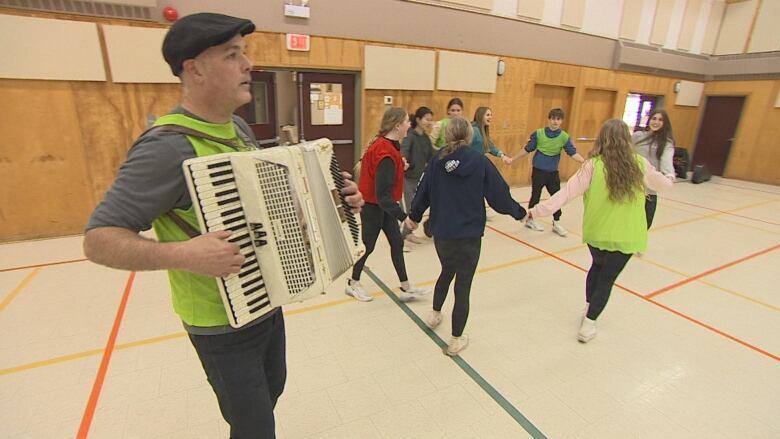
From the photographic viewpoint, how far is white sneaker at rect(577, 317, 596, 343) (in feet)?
9.99

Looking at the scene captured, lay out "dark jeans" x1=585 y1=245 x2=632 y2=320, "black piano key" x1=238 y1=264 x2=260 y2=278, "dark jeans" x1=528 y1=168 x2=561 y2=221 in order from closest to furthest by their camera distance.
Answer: "black piano key" x1=238 y1=264 x2=260 y2=278 → "dark jeans" x1=585 y1=245 x2=632 y2=320 → "dark jeans" x1=528 y1=168 x2=561 y2=221

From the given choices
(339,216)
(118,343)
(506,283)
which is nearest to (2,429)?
(118,343)

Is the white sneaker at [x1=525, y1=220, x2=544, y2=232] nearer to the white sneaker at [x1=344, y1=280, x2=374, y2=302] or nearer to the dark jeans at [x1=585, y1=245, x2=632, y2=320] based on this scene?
the dark jeans at [x1=585, y1=245, x2=632, y2=320]

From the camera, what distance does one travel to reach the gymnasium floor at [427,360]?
2.24m

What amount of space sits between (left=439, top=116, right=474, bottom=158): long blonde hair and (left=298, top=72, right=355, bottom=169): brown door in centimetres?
405

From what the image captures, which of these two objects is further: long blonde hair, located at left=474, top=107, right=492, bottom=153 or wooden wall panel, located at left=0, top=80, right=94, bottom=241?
long blonde hair, located at left=474, top=107, right=492, bottom=153

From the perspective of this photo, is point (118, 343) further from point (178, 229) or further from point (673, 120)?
point (673, 120)

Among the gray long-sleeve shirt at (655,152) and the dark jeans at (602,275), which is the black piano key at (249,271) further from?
the gray long-sleeve shirt at (655,152)

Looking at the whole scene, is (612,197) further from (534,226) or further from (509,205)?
(534,226)

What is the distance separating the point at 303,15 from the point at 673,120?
11.2m

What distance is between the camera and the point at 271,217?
1252 mm

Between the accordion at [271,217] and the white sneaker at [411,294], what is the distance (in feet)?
7.19

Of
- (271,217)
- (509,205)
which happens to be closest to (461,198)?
(509,205)

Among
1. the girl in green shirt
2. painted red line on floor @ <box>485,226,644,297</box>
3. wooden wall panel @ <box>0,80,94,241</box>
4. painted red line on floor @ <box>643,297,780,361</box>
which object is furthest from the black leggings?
wooden wall panel @ <box>0,80,94,241</box>
